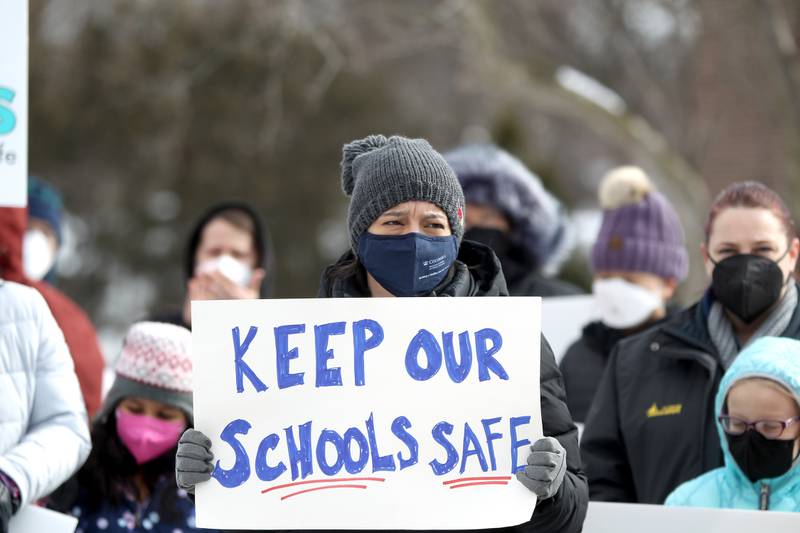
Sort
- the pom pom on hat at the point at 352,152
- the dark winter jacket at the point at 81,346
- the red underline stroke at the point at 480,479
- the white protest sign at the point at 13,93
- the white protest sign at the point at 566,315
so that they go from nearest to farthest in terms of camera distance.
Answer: the red underline stroke at the point at 480,479, the pom pom on hat at the point at 352,152, the white protest sign at the point at 13,93, the dark winter jacket at the point at 81,346, the white protest sign at the point at 566,315

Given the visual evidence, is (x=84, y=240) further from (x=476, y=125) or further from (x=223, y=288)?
(x=223, y=288)

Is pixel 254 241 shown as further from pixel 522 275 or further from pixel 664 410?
pixel 664 410

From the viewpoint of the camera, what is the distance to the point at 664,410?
3945 millimetres

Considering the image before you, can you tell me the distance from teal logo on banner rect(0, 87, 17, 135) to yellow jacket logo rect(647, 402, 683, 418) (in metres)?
2.19

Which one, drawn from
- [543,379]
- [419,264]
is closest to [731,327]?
[543,379]

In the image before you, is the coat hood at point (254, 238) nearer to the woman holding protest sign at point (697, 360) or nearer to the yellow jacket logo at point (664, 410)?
the woman holding protest sign at point (697, 360)


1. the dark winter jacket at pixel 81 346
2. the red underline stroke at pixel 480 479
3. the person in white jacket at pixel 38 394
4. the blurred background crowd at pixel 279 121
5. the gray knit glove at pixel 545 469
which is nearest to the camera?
the gray knit glove at pixel 545 469

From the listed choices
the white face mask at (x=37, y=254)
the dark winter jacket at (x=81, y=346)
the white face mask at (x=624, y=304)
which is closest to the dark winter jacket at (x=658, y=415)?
the white face mask at (x=624, y=304)

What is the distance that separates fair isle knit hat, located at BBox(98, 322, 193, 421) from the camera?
4.07 m

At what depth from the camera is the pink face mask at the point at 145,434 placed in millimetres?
4008

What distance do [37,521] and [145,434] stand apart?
69 cm

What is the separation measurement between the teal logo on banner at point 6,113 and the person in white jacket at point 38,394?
556mm

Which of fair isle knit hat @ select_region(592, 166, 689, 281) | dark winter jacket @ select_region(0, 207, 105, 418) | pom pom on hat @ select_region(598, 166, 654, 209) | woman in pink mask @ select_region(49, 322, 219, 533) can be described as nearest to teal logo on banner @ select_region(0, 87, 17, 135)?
dark winter jacket @ select_region(0, 207, 105, 418)

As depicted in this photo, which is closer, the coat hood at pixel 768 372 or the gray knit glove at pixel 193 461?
the gray knit glove at pixel 193 461
